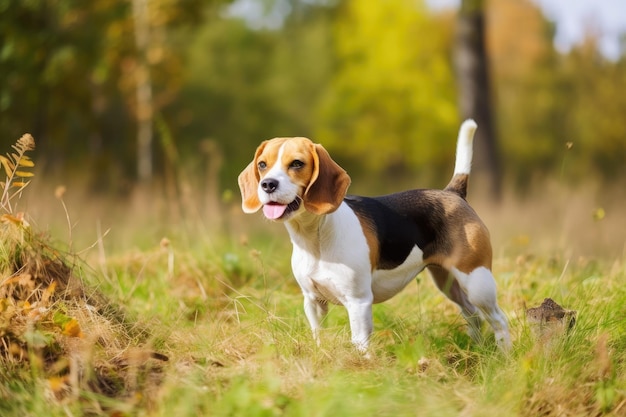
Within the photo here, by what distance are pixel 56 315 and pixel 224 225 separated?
4746mm

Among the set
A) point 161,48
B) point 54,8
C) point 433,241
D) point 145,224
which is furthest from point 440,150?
point 433,241

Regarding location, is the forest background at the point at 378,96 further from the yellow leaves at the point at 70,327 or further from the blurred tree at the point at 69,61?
the yellow leaves at the point at 70,327

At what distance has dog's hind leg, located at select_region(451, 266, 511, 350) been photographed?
4406 mm

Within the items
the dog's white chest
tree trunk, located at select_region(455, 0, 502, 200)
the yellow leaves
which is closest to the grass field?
the yellow leaves

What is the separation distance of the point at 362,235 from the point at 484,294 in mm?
858

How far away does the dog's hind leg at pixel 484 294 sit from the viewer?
14.5ft

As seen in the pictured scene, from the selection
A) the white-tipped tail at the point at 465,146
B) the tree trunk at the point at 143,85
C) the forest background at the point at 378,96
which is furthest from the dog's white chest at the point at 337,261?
the forest background at the point at 378,96

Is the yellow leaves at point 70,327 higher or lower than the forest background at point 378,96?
higher

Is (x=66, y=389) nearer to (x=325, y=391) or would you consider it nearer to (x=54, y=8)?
(x=325, y=391)

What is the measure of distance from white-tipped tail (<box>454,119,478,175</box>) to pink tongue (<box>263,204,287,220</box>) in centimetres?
147

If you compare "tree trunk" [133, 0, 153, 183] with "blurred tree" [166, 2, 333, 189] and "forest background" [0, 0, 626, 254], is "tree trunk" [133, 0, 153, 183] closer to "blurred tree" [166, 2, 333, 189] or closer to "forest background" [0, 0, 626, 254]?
"forest background" [0, 0, 626, 254]

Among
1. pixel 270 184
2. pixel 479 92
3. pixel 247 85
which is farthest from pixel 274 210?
pixel 247 85

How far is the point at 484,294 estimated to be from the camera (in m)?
4.41

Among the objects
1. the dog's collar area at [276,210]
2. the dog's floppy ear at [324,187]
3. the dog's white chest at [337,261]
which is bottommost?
the dog's white chest at [337,261]
